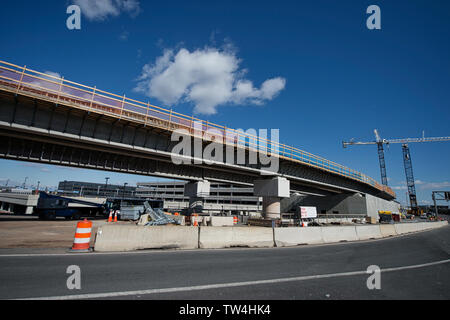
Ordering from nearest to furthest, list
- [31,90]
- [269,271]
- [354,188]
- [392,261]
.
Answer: [269,271] < [392,261] < [31,90] < [354,188]

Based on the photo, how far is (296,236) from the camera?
10.7 meters

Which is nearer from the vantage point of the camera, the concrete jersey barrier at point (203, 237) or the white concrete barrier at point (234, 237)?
the concrete jersey barrier at point (203, 237)

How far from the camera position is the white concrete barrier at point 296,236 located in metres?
Result: 10.2

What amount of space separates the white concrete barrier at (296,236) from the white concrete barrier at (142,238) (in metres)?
4.07

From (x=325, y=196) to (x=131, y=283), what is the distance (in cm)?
4591

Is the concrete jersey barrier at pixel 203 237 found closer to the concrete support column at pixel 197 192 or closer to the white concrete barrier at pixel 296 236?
the white concrete barrier at pixel 296 236

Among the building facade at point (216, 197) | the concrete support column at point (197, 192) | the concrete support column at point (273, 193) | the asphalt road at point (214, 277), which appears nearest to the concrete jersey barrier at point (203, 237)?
the asphalt road at point (214, 277)

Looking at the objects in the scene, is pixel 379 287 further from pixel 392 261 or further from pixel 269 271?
pixel 392 261

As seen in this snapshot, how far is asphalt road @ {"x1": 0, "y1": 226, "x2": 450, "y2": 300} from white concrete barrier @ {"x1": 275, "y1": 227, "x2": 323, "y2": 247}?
2.88m

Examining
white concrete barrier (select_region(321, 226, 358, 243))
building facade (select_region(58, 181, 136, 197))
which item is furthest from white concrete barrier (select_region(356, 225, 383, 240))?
building facade (select_region(58, 181, 136, 197))

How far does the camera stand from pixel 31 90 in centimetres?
1227

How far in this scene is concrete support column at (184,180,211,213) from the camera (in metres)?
28.4

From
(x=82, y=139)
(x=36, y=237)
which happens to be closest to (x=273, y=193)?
(x=82, y=139)
